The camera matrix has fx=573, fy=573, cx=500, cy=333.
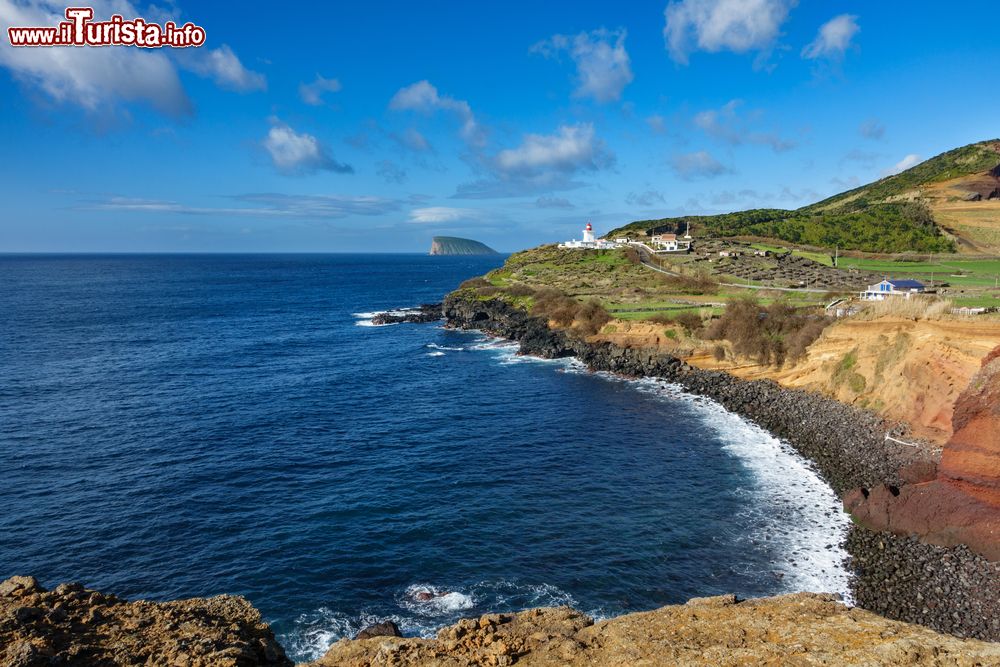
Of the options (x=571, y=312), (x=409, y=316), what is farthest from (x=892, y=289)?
(x=409, y=316)

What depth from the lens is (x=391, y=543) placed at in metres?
26.4

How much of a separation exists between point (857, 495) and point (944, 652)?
18692mm

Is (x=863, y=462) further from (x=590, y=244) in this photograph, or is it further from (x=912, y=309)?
(x=590, y=244)

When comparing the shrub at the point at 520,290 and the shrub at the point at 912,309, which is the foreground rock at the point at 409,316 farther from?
the shrub at the point at 912,309

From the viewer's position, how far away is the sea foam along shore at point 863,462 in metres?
21.1

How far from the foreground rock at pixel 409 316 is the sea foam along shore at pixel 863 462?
31.0m

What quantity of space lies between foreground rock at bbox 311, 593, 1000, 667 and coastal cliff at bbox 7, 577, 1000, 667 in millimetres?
26

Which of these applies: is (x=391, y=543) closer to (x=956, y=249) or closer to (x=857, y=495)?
(x=857, y=495)

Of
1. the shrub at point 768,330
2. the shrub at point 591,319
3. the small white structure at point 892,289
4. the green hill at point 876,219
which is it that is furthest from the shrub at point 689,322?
the green hill at point 876,219

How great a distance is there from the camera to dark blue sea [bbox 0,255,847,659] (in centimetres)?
2338

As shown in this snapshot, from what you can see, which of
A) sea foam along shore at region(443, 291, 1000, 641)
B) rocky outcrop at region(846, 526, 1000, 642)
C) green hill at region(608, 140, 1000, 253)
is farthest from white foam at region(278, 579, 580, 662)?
green hill at region(608, 140, 1000, 253)

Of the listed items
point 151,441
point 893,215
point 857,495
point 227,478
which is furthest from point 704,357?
point 893,215

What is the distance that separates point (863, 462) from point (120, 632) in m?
36.3

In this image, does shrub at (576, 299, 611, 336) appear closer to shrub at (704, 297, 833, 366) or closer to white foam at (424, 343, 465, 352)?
shrub at (704, 297, 833, 366)
